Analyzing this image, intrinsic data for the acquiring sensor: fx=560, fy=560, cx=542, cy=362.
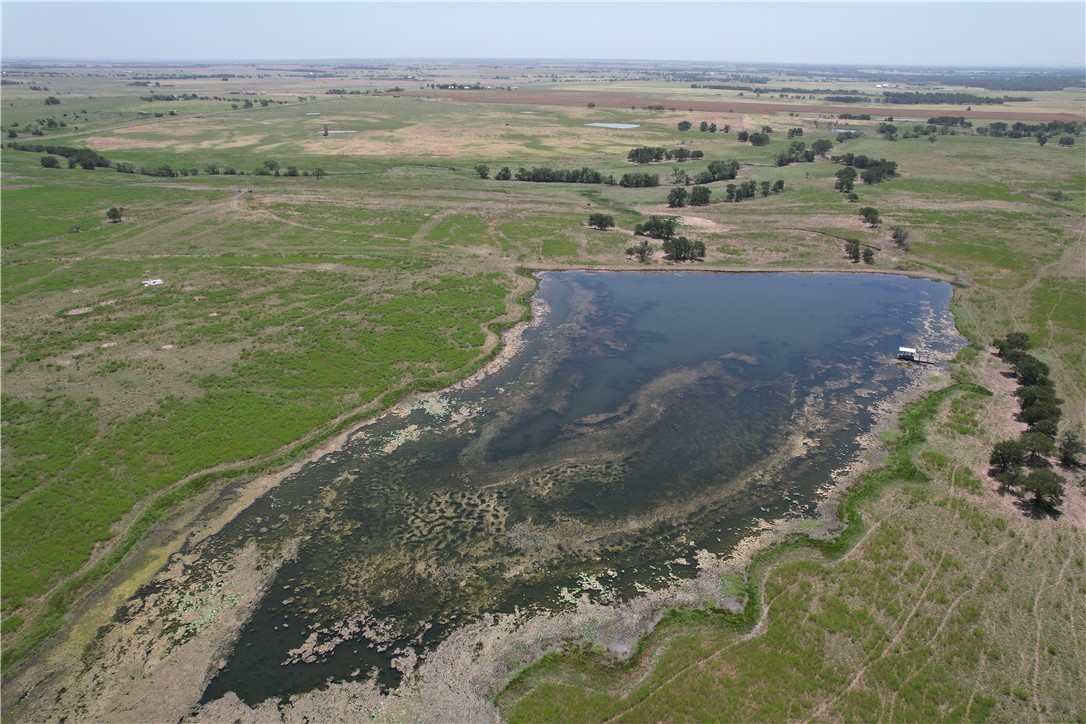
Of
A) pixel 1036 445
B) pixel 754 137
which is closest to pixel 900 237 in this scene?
pixel 1036 445

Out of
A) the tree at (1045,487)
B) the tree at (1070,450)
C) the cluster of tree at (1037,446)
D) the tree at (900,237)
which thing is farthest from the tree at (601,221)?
the tree at (1045,487)

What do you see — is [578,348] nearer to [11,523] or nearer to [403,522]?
[403,522]

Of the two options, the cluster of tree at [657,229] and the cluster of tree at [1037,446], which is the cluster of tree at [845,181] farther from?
the cluster of tree at [1037,446]

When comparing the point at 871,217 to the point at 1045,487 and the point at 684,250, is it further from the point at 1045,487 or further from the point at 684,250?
the point at 1045,487

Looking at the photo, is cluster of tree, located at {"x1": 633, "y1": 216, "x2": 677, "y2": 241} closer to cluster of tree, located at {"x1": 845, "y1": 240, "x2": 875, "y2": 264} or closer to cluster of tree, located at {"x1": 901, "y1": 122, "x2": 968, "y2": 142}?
cluster of tree, located at {"x1": 845, "y1": 240, "x2": 875, "y2": 264}

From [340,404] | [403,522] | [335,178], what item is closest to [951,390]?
[403,522]

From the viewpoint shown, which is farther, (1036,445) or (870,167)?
(870,167)
